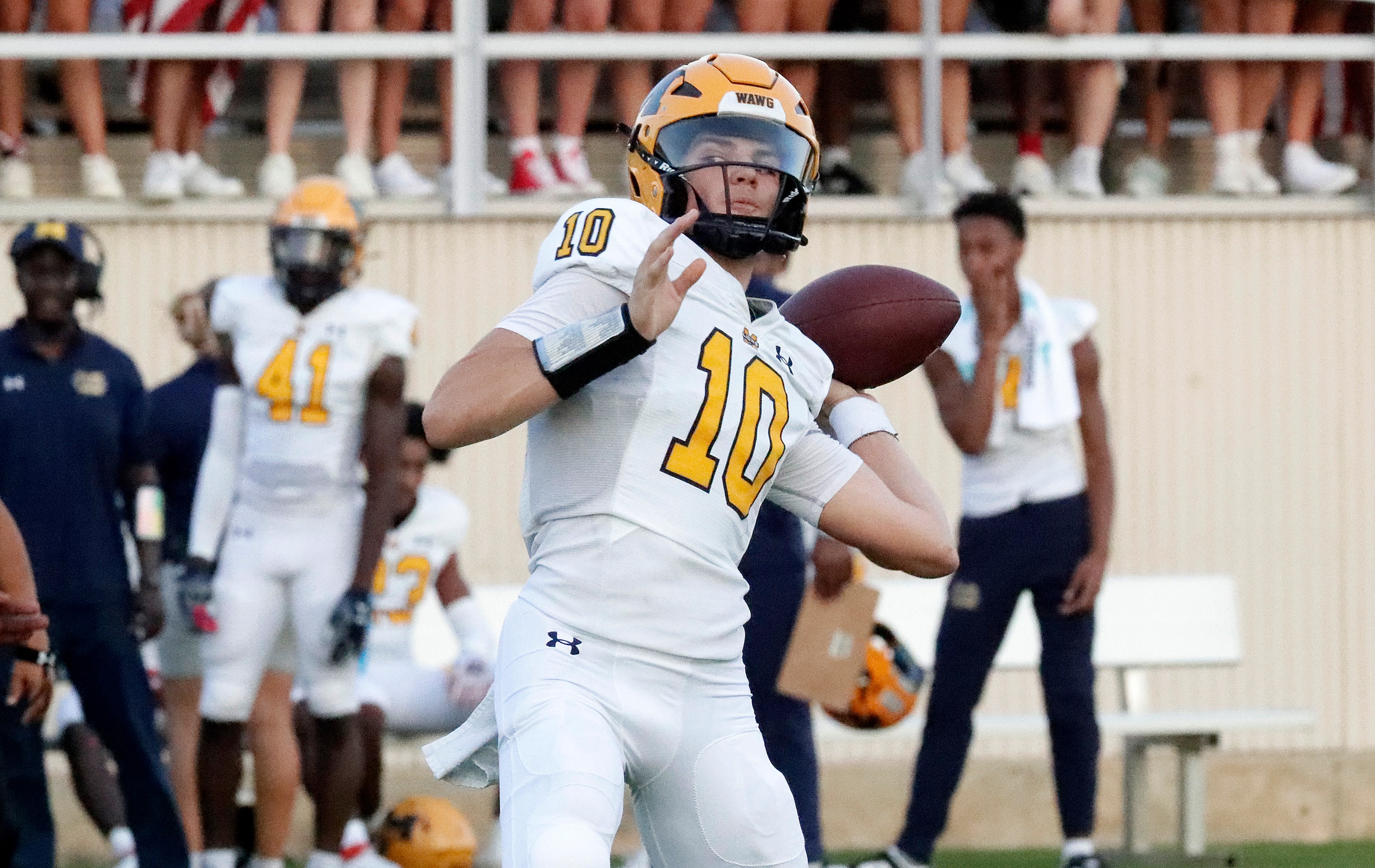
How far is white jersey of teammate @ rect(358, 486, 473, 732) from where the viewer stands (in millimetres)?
6918

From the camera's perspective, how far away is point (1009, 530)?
6078 mm

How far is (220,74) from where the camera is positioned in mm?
8141

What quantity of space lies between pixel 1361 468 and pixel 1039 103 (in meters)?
1.91

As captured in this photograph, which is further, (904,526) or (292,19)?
(292,19)

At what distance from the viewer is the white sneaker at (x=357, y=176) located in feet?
26.1

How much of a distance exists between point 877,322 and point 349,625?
9.67ft

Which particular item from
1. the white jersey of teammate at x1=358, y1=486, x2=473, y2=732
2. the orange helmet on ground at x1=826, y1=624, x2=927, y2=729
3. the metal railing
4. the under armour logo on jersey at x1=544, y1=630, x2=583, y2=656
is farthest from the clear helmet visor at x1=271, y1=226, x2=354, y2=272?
the under armour logo on jersey at x1=544, y1=630, x2=583, y2=656

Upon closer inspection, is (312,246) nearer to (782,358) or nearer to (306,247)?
(306,247)

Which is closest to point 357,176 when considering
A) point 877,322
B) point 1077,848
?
point 1077,848

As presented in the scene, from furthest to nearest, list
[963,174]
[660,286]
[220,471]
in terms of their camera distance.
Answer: [963,174], [220,471], [660,286]

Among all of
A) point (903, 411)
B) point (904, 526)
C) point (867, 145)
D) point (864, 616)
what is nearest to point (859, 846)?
point (903, 411)

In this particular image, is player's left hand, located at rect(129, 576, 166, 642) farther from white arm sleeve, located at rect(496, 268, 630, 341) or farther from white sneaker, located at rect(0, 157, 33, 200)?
white arm sleeve, located at rect(496, 268, 630, 341)

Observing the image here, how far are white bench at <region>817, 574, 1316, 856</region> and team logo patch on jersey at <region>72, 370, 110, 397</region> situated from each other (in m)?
2.73

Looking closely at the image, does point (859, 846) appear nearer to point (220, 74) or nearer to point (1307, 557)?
point (1307, 557)
